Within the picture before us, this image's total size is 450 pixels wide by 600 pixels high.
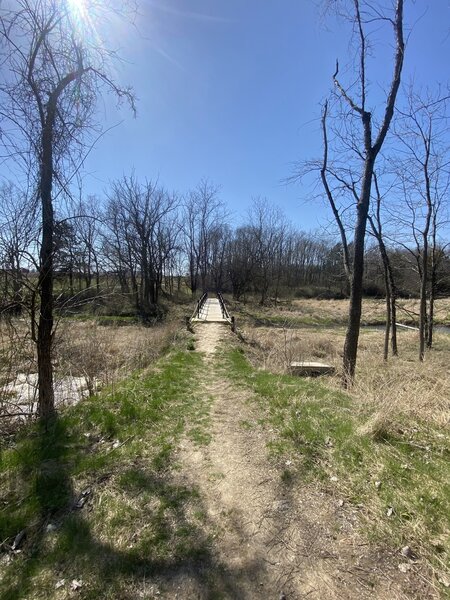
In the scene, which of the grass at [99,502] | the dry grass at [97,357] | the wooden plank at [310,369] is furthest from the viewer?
the wooden plank at [310,369]

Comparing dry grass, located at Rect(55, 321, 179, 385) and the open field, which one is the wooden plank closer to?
dry grass, located at Rect(55, 321, 179, 385)

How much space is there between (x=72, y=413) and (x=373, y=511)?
4.40 meters

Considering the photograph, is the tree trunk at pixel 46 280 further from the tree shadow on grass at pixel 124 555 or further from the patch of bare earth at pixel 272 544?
the patch of bare earth at pixel 272 544

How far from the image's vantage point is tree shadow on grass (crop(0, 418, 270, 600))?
231cm

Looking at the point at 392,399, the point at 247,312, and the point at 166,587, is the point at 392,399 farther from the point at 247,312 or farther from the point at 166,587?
the point at 247,312

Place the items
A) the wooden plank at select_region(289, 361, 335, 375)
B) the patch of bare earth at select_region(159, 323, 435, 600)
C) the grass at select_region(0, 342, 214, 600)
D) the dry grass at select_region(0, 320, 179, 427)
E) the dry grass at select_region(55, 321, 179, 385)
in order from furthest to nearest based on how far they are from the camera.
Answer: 1. the wooden plank at select_region(289, 361, 335, 375)
2. the dry grass at select_region(55, 321, 179, 385)
3. the dry grass at select_region(0, 320, 179, 427)
4. the grass at select_region(0, 342, 214, 600)
5. the patch of bare earth at select_region(159, 323, 435, 600)

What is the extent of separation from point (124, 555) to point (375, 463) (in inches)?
98.4

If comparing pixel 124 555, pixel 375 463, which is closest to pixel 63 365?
pixel 124 555

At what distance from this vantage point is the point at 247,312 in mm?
28828

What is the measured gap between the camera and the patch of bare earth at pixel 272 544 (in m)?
2.20

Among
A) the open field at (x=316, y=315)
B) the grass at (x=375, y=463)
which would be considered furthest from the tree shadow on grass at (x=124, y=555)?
the open field at (x=316, y=315)

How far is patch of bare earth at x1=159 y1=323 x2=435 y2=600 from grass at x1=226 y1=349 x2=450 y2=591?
0.55 ft

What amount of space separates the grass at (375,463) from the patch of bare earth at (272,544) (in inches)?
6.6

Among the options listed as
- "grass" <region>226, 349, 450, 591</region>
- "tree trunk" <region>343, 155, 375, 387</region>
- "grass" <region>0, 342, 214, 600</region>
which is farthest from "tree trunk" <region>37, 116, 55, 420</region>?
"tree trunk" <region>343, 155, 375, 387</region>
